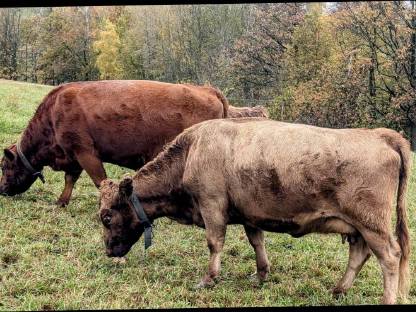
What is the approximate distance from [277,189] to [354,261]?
3.84 ft

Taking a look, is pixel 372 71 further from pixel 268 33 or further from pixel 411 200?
pixel 411 200

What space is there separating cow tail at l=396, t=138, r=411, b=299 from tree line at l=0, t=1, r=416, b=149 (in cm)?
649

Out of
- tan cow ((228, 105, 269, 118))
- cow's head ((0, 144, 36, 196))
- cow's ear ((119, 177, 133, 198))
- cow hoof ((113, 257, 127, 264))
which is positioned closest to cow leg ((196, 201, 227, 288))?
cow's ear ((119, 177, 133, 198))

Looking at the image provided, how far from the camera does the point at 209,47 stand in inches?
544

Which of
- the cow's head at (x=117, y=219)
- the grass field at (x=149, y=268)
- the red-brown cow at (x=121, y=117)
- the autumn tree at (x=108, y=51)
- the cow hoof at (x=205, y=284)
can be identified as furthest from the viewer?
the autumn tree at (x=108, y=51)

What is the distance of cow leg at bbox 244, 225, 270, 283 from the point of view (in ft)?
19.0

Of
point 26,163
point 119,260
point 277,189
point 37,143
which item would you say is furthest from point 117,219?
point 26,163

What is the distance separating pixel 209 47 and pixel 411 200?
679 cm

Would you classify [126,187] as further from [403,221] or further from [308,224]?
[403,221]

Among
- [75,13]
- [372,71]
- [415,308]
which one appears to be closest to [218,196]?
[415,308]

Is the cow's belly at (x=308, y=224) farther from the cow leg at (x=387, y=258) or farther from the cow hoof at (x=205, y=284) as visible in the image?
the cow hoof at (x=205, y=284)

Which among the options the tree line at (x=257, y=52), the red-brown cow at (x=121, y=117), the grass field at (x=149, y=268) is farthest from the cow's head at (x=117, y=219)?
the tree line at (x=257, y=52)

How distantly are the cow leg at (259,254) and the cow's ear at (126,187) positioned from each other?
1.31 metres

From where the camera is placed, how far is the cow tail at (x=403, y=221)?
4.90 m
